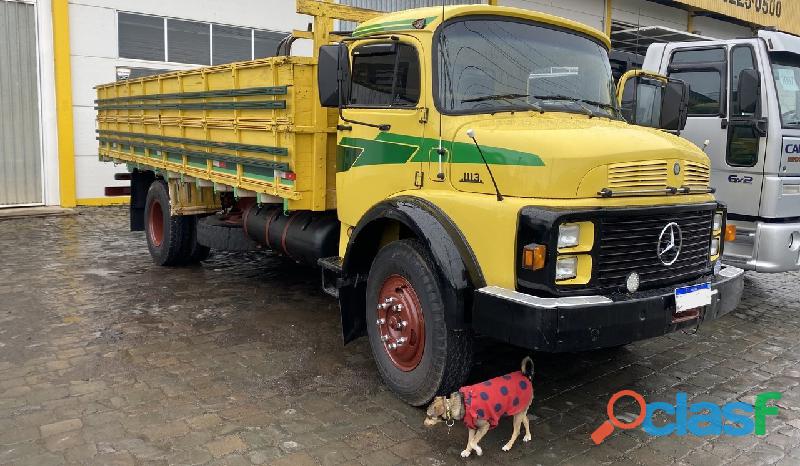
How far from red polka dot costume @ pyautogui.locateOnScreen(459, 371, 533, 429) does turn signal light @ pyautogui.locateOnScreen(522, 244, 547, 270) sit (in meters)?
0.66

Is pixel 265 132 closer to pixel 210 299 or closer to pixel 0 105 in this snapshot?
pixel 210 299

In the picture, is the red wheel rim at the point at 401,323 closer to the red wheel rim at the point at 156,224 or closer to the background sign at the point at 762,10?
the red wheel rim at the point at 156,224

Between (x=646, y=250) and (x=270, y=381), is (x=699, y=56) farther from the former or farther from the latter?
(x=270, y=381)

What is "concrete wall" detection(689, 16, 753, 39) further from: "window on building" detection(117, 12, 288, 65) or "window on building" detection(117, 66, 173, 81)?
"window on building" detection(117, 66, 173, 81)

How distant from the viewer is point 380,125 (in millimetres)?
4625

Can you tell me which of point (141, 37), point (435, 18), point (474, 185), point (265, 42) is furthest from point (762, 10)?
point (474, 185)

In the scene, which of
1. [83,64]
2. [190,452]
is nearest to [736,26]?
[83,64]

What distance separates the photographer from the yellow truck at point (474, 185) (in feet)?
11.7

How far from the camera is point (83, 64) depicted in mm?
12352

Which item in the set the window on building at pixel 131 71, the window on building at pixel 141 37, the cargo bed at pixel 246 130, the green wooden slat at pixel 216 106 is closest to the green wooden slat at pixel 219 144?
the cargo bed at pixel 246 130

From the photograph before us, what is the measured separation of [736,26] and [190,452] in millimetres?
24427

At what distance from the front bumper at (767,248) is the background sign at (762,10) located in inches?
592

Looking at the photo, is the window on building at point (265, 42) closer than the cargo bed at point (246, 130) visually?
No

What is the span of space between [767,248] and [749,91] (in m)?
1.45
